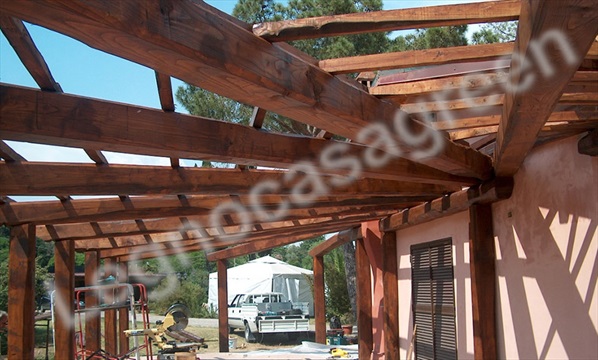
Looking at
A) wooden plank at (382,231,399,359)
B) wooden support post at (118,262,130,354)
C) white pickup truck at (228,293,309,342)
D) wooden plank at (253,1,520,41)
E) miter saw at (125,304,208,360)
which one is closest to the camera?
wooden plank at (253,1,520,41)

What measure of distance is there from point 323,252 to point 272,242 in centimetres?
154

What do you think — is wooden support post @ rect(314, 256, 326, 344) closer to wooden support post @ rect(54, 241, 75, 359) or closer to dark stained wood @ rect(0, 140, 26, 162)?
wooden support post @ rect(54, 241, 75, 359)

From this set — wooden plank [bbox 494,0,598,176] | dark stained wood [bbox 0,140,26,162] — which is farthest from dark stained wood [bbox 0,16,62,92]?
wooden plank [bbox 494,0,598,176]

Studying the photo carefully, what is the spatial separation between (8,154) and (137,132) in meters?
1.55

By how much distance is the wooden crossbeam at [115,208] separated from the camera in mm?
6363

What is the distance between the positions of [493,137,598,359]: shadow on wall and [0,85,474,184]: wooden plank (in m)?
1.96

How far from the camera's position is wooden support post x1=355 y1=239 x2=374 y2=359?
11.2m

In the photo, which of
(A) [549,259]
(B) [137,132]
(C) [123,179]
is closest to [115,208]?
(C) [123,179]

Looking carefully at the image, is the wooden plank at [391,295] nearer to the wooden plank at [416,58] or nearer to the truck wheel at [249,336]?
the wooden plank at [416,58]

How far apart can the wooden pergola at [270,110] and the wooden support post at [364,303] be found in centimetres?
341

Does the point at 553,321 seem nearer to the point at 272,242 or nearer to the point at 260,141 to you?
the point at 260,141

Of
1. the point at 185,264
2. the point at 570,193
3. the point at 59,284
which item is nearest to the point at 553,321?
the point at 570,193

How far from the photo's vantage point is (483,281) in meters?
6.48

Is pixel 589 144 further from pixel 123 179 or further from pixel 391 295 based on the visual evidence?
pixel 391 295
